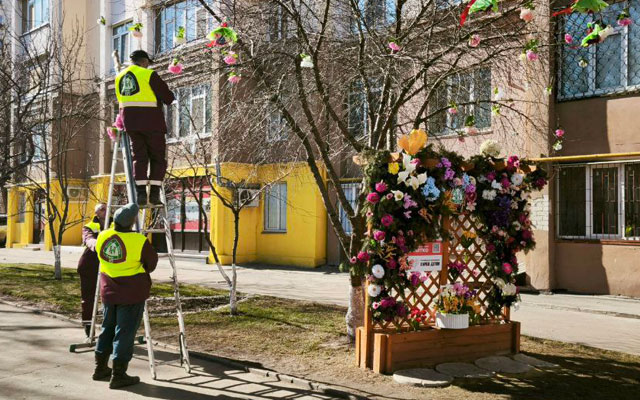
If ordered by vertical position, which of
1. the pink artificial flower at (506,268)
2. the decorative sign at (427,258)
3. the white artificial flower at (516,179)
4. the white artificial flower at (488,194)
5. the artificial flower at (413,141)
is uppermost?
the artificial flower at (413,141)

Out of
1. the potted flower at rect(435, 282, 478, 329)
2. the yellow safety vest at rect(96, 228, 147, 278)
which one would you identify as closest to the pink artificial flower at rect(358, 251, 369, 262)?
the potted flower at rect(435, 282, 478, 329)

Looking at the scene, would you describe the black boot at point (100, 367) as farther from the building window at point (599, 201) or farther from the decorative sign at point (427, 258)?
the building window at point (599, 201)

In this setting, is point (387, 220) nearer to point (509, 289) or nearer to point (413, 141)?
point (413, 141)

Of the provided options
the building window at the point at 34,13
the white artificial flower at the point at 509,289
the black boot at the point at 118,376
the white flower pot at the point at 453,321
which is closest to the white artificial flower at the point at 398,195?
the white flower pot at the point at 453,321

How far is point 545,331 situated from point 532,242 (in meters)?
2.60

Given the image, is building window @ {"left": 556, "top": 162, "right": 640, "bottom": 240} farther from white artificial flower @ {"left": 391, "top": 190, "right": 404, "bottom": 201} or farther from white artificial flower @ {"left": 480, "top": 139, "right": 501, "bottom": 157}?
white artificial flower @ {"left": 391, "top": 190, "right": 404, "bottom": 201}

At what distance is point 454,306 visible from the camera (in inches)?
280

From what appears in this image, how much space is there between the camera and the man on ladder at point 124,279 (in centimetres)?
629

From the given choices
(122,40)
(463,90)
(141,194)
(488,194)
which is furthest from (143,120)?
(122,40)

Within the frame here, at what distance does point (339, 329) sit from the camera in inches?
362

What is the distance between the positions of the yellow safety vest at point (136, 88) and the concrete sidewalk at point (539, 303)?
6526 mm

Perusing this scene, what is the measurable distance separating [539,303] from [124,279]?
9.19m

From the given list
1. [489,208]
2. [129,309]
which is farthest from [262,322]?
[489,208]

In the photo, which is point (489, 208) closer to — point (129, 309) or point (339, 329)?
point (339, 329)
